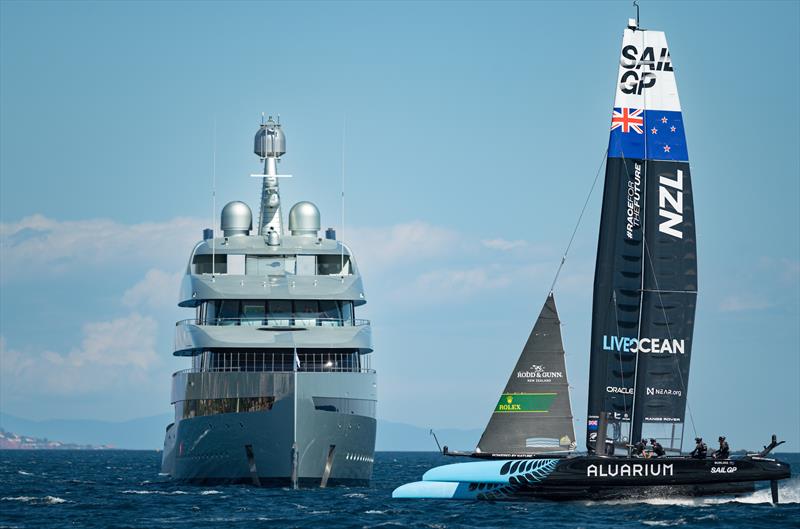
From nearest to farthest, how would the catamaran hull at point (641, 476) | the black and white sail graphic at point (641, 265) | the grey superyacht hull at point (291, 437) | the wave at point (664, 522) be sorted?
the wave at point (664, 522) < the catamaran hull at point (641, 476) < the black and white sail graphic at point (641, 265) < the grey superyacht hull at point (291, 437)

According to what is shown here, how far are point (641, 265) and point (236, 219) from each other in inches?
851

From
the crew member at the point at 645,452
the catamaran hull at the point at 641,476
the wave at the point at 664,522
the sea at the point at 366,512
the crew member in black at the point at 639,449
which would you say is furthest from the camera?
the crew member in black at the point at 639,449

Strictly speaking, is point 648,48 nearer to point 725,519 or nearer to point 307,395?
point 725,519

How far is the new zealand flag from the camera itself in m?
40.3

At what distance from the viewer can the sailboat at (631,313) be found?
39.9 meters

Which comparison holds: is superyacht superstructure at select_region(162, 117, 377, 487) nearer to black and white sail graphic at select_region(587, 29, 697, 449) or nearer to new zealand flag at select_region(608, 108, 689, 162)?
black and white sail graphic at select_region(587, 29, 697, 449)

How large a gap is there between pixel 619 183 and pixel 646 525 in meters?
10.6

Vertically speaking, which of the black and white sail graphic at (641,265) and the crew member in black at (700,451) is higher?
the black and white sail graphic at (641,265)

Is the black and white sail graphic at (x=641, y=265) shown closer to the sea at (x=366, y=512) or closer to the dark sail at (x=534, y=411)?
the dark sail at (x=534, y=411)

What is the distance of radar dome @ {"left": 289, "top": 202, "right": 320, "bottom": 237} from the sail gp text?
19.7m

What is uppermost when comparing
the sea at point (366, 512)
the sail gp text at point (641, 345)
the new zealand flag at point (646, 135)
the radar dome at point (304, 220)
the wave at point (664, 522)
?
the radar dome at point (304, 220)

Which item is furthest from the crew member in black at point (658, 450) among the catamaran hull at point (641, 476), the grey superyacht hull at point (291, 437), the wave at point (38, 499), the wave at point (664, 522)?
the wave at point (38, 499)

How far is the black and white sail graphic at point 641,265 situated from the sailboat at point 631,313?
1.1 inches

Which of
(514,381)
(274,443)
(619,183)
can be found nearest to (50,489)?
(274,443)
